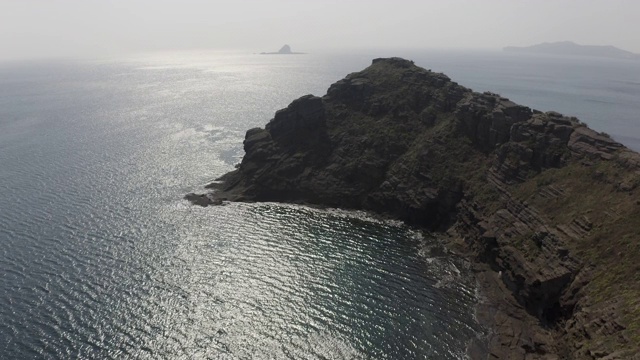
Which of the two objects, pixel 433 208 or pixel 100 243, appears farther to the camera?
pixel 433 208

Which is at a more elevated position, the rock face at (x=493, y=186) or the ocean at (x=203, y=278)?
the rock face at (x=493, y=186)

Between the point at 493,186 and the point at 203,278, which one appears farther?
the point at 493,186

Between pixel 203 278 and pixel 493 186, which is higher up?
pixel 493 186

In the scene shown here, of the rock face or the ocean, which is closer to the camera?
the ocean

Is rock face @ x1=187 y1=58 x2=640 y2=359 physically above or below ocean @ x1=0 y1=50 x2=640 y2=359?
above

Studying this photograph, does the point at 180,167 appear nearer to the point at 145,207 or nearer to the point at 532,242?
the point at 145,207

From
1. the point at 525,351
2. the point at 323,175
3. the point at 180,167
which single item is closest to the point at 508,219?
the point at 525,351

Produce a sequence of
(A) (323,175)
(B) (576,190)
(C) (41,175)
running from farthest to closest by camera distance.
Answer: (C) (41,175)
(A) (323,175)
(B) (576,190)

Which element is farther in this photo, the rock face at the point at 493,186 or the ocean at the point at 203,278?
the rock face at the point at 493,186
